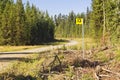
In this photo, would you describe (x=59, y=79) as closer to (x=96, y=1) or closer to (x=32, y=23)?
(x=96, y=1)

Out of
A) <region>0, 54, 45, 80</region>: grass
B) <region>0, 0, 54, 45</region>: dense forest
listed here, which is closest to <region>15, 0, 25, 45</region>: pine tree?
<region>0, 0, 54, 45</region>: dense forest

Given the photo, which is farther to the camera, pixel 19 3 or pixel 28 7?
pixel 28 7

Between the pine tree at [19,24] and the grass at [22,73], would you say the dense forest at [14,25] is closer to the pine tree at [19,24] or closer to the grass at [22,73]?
the pine tree at [19,24]

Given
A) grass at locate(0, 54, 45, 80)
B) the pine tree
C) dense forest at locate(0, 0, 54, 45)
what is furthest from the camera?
the pine tree

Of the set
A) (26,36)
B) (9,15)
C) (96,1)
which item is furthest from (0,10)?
(96,1)

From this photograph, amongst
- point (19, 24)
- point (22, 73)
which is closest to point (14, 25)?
point (19, 24)

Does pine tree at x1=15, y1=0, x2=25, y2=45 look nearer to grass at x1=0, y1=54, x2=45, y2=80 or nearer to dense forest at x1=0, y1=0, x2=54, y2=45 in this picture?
dense forest at x1=0, y1=0, x2=54, y2=45

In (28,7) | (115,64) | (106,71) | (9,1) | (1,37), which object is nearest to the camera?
(106,71)

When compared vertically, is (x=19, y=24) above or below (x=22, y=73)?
above

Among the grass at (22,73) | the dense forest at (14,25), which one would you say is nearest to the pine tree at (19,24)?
the dense forest at (14,25)

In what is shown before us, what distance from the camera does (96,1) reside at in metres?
54.8

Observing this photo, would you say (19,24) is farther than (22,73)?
Yes

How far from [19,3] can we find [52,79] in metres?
58.1

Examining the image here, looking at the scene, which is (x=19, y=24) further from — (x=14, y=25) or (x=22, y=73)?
(x=22, y=73)
